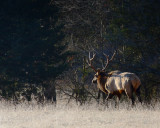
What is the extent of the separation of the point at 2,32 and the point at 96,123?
316 inches

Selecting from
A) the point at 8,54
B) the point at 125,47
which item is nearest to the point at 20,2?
the point at 8,54

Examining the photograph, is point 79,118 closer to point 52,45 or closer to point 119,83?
point 119,83

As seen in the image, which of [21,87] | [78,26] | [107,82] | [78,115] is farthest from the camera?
[78,26]

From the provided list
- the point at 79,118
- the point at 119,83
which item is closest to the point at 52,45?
the point at 119,83

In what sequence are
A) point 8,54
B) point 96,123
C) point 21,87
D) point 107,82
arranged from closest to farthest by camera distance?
point 96,123, point 107,82, point 8,54, point 21,87

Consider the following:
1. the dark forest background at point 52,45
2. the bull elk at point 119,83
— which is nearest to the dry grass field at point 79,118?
the bull elk at point 119,83

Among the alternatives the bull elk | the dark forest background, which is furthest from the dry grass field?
the dark forest background

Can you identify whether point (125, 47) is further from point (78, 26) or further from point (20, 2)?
point (20, 2)

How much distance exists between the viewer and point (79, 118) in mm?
11211

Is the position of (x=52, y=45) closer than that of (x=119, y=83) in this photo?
No

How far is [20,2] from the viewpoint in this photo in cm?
1734

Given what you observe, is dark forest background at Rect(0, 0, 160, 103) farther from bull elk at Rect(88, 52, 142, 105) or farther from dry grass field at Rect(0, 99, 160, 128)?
dry grass field at Rect(0, 99, 160, 128)

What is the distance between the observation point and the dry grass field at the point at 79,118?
394 inches

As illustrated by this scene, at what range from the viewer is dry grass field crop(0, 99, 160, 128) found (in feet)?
32.8
